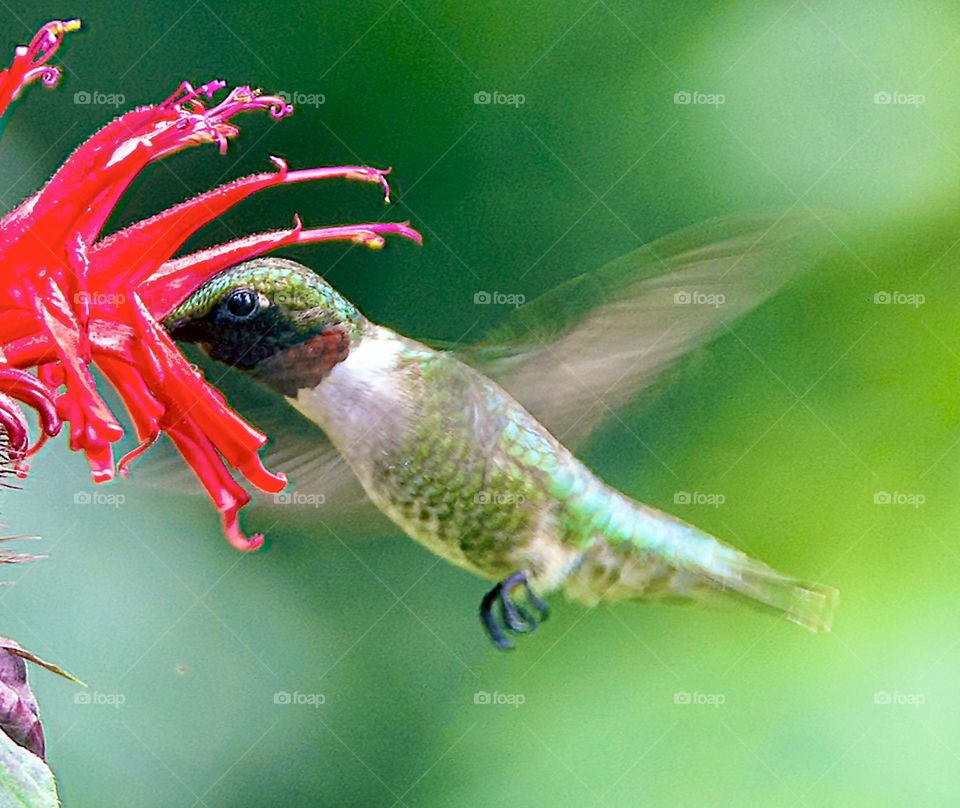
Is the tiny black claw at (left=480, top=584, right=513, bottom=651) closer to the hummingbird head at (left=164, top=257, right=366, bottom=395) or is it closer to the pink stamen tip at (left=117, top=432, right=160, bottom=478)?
the hummingbird head at (left=164, top=257, right=366, bottom=395)

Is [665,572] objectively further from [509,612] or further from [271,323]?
[271,323]

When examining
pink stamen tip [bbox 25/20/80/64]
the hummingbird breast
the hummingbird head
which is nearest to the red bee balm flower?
pink stamen tip [bbox 25/20/80/64]

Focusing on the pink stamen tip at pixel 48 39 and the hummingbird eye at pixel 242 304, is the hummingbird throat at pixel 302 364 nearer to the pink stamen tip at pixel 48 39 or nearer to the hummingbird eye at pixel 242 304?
the hummingbird eye at pixel 242 304

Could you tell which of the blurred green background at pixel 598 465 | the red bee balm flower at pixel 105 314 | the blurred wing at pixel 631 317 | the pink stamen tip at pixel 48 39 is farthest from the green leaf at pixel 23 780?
the blurred green background at pixel 598 465

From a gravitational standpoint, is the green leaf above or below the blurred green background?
above

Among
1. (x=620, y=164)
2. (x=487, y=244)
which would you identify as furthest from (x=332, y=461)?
(x=620, y=164)

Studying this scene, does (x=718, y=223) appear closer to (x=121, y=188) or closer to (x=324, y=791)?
(x=121, y=188)

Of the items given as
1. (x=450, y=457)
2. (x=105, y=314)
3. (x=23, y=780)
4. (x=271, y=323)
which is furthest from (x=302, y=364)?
(x=23, y=780)

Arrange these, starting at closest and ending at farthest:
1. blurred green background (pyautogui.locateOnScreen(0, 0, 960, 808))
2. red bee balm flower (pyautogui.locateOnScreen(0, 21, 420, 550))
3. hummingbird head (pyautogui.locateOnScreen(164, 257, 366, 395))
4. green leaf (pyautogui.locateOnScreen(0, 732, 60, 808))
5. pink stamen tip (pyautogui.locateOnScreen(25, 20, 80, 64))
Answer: green leaf (pyautogui.locateOnScreen(0, 732, 60, 808)) → red bee balm flower (pyautogui.locateOnScreen(0, 21, 420, 550)) → pink stamen tip (pyautogui.locateOnScreen(25, 20, 80, 64)) → hummingbird head (pyautogui.locateOnScreen(164, 257, 366, 395)) → blurred green background (pyautogui.locateOnScreen(0, 0, 960, 808))
